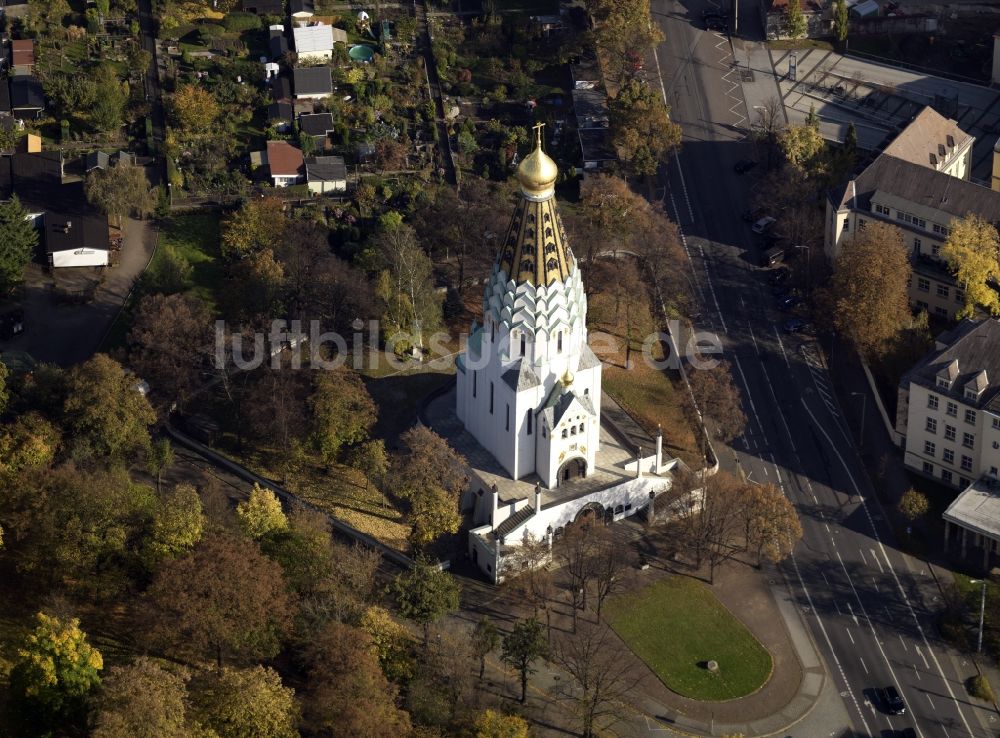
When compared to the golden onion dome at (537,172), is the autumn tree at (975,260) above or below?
below

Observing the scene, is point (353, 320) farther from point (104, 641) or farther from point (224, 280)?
point (104, 641)

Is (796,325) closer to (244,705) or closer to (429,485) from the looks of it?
(429,485)

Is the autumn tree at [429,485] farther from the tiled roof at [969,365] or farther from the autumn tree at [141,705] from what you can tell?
the tiled roof at [969,365]

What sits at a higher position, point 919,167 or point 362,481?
point 919,167

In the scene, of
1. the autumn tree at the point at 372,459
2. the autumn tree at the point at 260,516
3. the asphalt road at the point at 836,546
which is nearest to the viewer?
the asphalt road at the point at 836,546

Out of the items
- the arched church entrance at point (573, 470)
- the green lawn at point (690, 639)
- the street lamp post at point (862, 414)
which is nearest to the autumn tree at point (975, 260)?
the street lamp post at point (862, 414)

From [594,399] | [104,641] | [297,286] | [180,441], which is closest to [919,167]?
[594,399]
